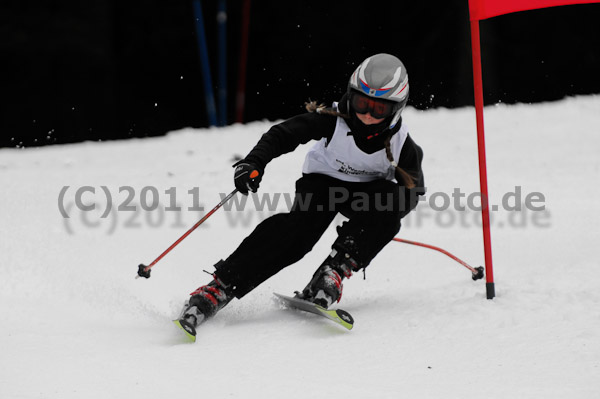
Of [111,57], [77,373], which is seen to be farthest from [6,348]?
[111,57]

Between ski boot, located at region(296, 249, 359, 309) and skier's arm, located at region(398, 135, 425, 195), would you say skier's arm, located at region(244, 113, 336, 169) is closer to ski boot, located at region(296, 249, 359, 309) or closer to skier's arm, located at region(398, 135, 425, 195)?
skier's arm, located at region(398, 135, 425, 195)

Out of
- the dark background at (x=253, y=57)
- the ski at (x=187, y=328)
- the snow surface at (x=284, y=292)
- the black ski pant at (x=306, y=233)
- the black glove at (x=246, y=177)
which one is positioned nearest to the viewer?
the snow surface at (x=284, y=292)

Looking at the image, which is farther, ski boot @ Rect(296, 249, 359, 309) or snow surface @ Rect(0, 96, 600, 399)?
ski boot @ Rect(296, 249, 359, 309)

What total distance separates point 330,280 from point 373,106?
0.71 metres

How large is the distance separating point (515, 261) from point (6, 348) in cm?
247

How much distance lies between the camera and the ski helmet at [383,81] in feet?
9.73

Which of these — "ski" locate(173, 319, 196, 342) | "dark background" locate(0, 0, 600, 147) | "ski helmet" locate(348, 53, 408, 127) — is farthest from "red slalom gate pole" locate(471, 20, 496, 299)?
"dark background" locate(0, 0, 600, 147)

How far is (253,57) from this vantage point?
392 inches

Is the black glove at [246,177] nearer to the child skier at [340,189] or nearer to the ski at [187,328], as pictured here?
the child skier at [340,189]

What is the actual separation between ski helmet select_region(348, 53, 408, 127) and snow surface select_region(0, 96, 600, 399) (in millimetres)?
866

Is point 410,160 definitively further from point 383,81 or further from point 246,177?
point 246,177

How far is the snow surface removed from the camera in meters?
2.31

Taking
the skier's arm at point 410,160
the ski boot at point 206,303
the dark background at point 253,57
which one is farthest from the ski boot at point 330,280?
the dark background at point 253,57

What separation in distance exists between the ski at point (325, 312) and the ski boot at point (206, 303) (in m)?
0.26
